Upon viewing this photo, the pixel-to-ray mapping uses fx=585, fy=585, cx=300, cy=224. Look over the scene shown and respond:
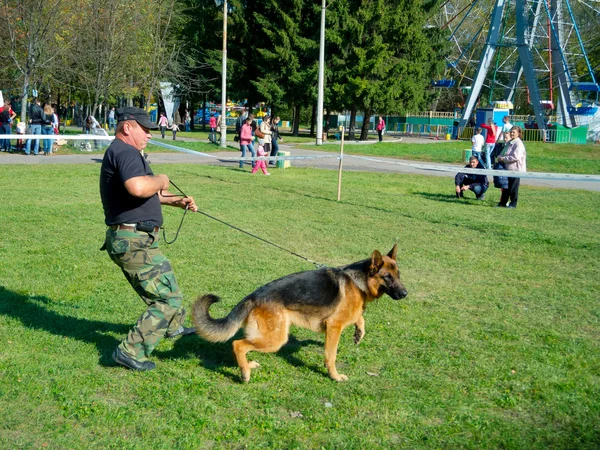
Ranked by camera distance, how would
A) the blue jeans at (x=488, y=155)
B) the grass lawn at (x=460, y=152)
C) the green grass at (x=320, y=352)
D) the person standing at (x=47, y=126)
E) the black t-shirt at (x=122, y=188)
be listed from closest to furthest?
1. the green grass at (x=320, y=352)
2. the black t-shirt at (x=122, y=188)
3. the blue jeans at (x=488, y=155)
4. the person standing at (x=47, y=126)
5. the grass lawn at (x=460, y=152)

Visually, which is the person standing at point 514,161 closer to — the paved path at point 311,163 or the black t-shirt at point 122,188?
the paved path at point 311,163

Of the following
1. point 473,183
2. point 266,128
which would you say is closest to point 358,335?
point 473,183

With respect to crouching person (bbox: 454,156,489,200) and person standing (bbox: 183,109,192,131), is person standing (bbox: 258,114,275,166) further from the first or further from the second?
person standing (bbox: 183,109,192,131)

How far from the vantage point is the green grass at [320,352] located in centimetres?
398

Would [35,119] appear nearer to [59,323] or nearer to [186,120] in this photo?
[59,323]

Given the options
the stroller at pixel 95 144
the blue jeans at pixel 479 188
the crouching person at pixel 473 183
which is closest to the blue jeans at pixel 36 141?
the stroller at pixel 95 144

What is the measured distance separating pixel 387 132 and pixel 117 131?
54467 millimetres

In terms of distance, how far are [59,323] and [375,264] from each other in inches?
126

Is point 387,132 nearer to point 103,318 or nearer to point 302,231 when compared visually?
point 302,231

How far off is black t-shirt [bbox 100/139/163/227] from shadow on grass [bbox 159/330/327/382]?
126 cm

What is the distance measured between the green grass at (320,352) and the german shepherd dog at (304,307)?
33 cm

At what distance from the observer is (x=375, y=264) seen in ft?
15.9

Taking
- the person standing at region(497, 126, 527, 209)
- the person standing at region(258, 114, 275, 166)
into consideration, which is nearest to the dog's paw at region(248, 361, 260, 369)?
the person standing at region(497, 126, 527, 209)

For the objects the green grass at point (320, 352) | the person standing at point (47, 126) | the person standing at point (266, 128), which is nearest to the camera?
the green grass at point (320, 352)
